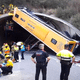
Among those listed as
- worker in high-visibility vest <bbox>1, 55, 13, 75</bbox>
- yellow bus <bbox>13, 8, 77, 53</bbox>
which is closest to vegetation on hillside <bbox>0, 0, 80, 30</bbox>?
yellow bus <bbox>13, 8, 77, 53</bbox>

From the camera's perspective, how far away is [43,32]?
15.8m

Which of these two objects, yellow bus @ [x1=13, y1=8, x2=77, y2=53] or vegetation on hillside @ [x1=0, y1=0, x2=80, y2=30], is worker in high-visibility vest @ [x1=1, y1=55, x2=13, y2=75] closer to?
yellow bus @ [x1=13, y1=8, x2=77, y2=53]

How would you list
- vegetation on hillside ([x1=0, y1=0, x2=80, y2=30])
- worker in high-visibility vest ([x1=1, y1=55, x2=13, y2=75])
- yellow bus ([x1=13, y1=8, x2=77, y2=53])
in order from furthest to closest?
vegetation on hillside ([x1=0, y1=0, x2=80, y2=30]) → yellow bus ([x1=13, y1=8, x2=77, y2=53]) → worker in high-visibility vest ([x1=1, y1=55, x2=13, y2=75])

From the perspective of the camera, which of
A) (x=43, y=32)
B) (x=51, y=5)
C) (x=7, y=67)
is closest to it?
(x=7, y=67)

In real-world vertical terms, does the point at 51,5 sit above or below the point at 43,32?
above

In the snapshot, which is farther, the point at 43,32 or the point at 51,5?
the point at 51,5

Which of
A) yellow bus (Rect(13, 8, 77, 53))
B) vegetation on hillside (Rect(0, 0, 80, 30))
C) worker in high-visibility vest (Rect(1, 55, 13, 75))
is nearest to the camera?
worker in high-visibility vest (Rect(1, 55, 13, 75))

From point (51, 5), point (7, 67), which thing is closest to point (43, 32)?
point (7, 67)

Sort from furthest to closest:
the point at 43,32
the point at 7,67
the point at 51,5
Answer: the point at 51,5, the point at 43,32, the point at 7,67

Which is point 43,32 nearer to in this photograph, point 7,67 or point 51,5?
point 7,67

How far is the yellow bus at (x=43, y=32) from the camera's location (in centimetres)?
1430

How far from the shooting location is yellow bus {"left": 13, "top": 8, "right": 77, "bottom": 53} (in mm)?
Answer: 14301

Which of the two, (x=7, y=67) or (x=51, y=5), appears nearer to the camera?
(x=7, y=67)

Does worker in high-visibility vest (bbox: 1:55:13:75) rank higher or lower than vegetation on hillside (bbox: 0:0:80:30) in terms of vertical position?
A: lower
